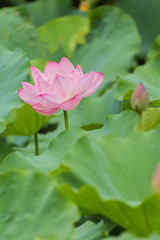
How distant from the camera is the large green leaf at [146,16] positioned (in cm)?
324

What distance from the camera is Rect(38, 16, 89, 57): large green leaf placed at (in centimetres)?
239

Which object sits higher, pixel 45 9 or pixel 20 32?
pixel 20 32

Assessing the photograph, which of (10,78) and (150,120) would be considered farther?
(10,78)

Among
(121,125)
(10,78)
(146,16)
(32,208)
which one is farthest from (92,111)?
(146,16)

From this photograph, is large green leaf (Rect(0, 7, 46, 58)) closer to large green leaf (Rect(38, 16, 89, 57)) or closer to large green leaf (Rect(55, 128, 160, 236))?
large green leaf (Rect(38, 16, 89, 57))

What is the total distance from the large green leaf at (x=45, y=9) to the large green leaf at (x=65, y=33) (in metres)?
0.43

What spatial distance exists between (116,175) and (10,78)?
1.86 feet

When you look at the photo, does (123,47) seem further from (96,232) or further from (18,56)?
(96,232)

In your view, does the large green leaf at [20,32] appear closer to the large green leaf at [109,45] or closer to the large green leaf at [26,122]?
the large green leaf at [109,45]

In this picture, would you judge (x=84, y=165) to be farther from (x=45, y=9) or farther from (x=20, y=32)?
(x=45, y=9)

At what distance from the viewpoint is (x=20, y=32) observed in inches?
89.0

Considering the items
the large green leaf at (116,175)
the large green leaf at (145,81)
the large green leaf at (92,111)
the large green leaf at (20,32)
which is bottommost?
the large green leaf at (92,111)

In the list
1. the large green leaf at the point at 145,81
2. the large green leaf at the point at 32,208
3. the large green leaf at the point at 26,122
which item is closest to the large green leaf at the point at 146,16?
the large green leaf at the point at 145,81

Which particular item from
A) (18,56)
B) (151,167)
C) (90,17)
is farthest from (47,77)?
(90,17)
